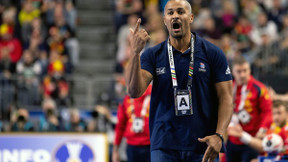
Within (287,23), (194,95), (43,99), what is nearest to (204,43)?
(194,95)

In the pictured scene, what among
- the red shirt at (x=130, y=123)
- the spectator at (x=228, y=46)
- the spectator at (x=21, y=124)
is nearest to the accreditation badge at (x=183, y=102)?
the red shirt at (x=130, y=123)

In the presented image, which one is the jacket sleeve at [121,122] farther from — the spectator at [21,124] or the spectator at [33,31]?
the spectator at [33,31]

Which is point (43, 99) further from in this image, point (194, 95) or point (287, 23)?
point (194, 95)

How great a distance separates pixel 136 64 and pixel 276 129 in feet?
12.9

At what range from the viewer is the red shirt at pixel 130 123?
31.3ft

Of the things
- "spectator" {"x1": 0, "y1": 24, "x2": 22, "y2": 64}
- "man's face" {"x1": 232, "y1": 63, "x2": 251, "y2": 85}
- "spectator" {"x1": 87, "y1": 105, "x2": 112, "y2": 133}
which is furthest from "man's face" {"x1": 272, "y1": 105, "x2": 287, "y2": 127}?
"spectator" {"x1": 0, "y1": 24, "x2": 22, "y2": 64}

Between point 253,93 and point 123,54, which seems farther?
point 123,54

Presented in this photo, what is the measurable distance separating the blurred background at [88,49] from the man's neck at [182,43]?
7.80 meters

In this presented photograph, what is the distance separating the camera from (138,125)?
31.5ft

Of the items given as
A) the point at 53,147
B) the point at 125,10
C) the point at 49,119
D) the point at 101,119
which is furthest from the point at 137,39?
the point at 125,10

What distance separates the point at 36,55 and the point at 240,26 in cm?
664

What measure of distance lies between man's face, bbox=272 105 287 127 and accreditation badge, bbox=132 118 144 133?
7.48 feet

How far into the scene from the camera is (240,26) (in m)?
18.6

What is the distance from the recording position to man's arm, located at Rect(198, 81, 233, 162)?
524cm
